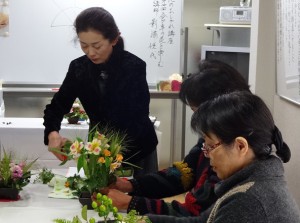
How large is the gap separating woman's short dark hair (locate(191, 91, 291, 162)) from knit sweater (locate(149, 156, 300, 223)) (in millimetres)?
49

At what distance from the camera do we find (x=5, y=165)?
2016mm

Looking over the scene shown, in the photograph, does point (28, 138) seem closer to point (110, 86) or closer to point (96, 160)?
point (110, 86)


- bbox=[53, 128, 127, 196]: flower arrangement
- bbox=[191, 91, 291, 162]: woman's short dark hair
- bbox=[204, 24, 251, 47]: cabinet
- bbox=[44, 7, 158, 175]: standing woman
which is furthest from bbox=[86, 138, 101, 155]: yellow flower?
bbox=[204, 24, 251, 47]: cabinet

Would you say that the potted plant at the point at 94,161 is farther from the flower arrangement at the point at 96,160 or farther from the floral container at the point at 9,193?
the floral container at the point at 9,193

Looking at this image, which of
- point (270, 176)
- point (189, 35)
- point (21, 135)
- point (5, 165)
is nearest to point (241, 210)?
point (270, 176)

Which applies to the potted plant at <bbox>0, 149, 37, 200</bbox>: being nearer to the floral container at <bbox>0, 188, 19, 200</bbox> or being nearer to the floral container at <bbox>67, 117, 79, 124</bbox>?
the floral container at <bbox>0, 188, 19, 200</bbox>

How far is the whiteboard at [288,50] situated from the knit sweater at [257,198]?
1.05m

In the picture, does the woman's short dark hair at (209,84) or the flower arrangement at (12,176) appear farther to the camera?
the flower arrangement at (12,176)

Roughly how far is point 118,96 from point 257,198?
128 cm

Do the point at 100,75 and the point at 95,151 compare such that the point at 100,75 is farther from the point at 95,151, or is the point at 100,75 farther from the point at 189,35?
the point at 189,35

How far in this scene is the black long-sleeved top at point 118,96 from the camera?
236 cm

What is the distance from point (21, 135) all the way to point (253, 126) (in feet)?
8.76

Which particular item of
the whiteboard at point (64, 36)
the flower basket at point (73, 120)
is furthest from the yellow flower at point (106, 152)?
the whiteboard at point (64, 36)

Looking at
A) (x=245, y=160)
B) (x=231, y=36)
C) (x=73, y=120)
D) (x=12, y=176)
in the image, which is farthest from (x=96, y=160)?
(x=231, y=36)
